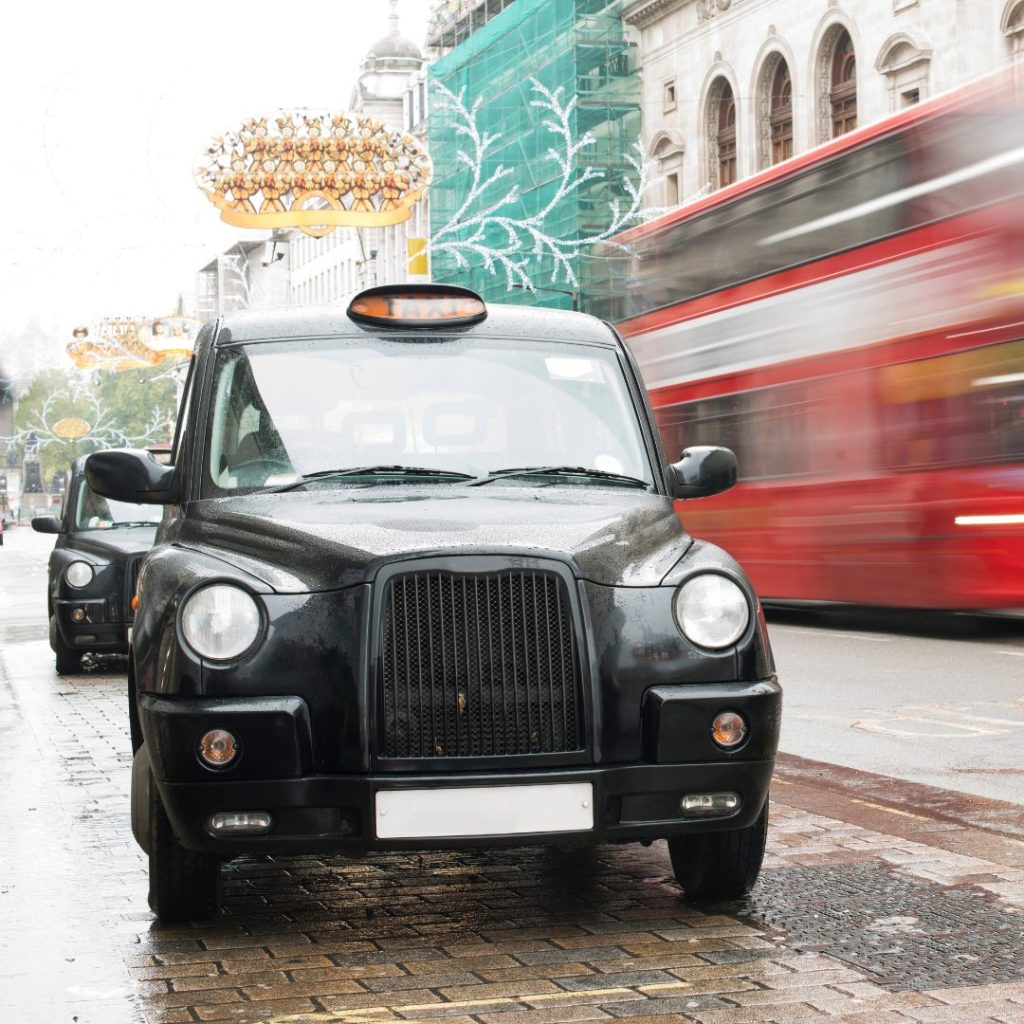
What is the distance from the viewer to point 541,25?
53.6 m

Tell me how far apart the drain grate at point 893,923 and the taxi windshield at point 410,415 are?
1.37m

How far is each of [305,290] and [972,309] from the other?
9628cm

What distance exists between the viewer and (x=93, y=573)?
1559cm

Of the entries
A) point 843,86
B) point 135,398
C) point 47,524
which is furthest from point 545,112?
point 135,398

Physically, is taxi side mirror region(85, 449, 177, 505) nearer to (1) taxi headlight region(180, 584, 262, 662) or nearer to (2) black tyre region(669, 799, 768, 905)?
(1) taxi headlight region(180, 584, 262, 662)

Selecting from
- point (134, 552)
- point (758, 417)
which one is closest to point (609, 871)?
point (134, 552)

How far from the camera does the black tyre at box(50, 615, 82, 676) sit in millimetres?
15328

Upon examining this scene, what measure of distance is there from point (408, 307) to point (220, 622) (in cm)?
163

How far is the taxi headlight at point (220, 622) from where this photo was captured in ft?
16.6

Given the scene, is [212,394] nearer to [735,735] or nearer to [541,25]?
[735,735]

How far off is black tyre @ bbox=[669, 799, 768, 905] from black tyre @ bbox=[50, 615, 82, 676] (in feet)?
33.9

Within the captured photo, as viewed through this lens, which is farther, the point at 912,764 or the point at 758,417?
the point at 758,417

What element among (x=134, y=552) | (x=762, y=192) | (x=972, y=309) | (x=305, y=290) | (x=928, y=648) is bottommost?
(x=928, y=648)

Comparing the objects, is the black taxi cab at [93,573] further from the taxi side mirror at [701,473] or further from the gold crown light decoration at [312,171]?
the gold crown light decoration at [312,171]
